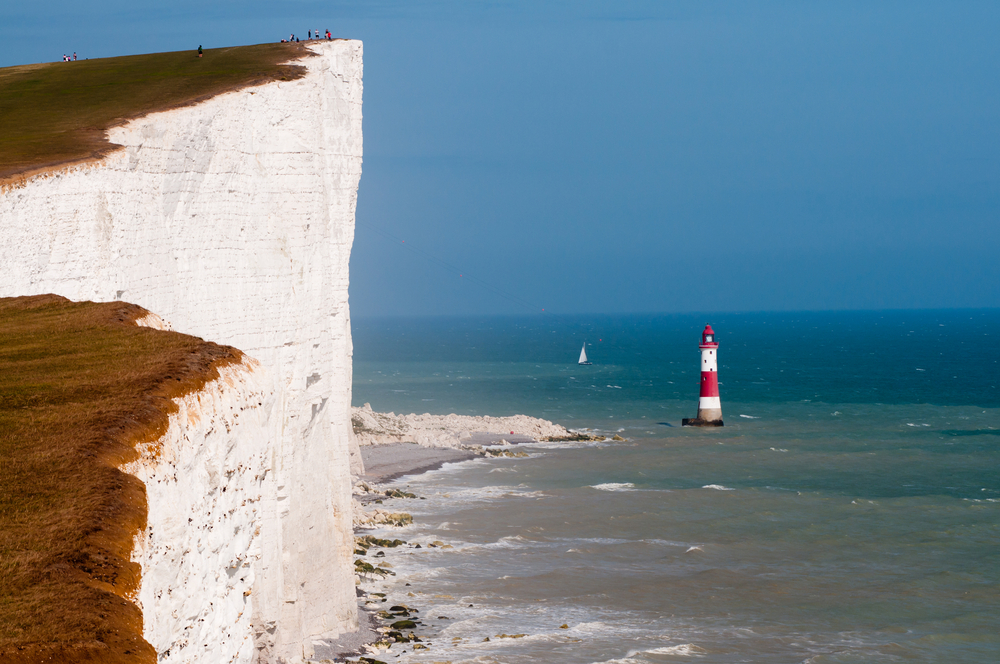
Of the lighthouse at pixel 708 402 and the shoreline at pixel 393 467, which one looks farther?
the lighthouse at pixel 708 402

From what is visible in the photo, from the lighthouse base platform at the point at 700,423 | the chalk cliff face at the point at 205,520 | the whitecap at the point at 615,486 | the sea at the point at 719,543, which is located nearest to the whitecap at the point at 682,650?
the sea at the point at 719,543

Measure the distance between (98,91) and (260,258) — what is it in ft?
38.0

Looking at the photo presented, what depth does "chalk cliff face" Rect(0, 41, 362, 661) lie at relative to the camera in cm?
1814

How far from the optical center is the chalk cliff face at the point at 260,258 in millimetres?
18141

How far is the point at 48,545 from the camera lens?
7.01m

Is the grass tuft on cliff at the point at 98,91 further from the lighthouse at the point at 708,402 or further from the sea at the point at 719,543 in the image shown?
the lighthouse at the point at 708,402

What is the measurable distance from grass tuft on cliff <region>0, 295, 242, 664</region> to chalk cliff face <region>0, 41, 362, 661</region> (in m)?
5.94

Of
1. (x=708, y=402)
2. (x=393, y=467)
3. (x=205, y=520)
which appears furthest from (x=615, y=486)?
(x=205, y=520)

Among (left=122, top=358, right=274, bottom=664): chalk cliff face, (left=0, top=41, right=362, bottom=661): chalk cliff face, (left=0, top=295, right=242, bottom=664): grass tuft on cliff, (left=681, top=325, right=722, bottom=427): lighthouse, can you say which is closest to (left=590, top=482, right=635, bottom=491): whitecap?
(left=0, top=41, right=362, bottom=661): chalk cliff face

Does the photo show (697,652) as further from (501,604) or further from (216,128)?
(216,128)

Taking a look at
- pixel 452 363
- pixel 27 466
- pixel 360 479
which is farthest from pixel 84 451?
pixel 452 363

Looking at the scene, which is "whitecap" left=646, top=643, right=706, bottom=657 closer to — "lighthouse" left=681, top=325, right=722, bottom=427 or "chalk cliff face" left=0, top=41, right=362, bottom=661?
"chalk cliff face" left=0, top=41, right=362, bottom=661

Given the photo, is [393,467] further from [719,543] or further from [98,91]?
[98,91]

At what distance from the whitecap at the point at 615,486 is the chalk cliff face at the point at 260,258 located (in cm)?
2201
